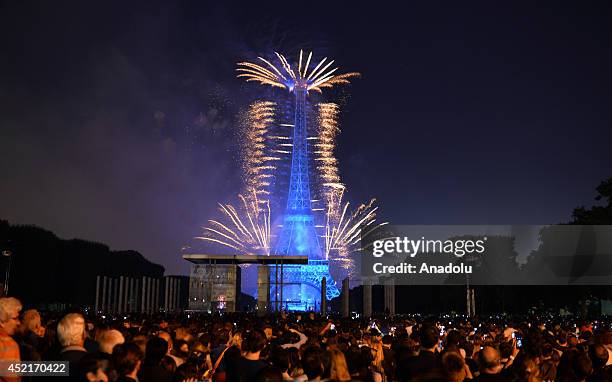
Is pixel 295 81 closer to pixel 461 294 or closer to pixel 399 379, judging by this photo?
pixel 461 294

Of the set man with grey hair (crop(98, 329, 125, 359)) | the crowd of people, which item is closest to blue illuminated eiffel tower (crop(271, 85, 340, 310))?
the crowd of people

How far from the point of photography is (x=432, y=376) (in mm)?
6043

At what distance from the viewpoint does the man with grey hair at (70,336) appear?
8.48m

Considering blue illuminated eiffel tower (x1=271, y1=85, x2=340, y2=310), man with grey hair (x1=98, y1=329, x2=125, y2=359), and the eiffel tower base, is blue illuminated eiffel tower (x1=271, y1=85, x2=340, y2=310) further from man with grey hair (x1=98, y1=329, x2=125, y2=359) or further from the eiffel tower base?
man with grey hair (x1=98, y1=329, x2=125, y2=359)

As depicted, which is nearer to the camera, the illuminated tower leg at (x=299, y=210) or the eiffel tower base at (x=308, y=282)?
the illuminated tower leg at (x=299, y=210)

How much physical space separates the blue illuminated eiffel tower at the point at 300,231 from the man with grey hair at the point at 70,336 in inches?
3779

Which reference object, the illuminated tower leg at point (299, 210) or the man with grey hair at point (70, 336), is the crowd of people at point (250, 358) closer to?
the man with grey hair at point (70, 336)

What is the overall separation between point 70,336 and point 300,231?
10466 cm

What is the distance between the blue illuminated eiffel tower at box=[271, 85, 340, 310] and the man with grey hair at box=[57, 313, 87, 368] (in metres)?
96.0

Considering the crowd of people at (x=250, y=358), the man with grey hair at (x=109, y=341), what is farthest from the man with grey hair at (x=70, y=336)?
the man with grey hair at (x=109, y=341)

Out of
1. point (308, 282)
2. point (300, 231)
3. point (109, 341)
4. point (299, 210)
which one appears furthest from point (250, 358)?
point (308, 282)

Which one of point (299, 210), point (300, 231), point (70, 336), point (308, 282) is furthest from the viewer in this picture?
point (308, 282)

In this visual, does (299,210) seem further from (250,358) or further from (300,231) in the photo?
(250,358)

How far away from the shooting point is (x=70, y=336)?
28.1ft
